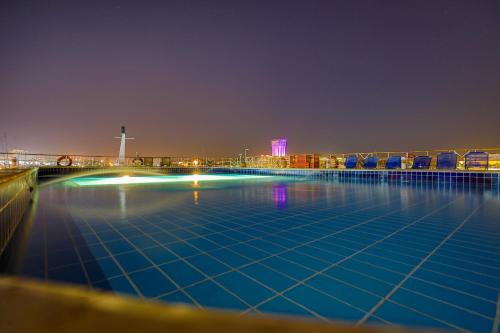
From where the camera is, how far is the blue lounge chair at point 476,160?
28.6 feet

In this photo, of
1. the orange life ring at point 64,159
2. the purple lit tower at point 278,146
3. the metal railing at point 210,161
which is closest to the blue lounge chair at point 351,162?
the metal railing at point 210,161

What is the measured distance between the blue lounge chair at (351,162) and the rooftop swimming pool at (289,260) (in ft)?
28.3

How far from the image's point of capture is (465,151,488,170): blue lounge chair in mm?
8711

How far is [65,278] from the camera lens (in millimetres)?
1855

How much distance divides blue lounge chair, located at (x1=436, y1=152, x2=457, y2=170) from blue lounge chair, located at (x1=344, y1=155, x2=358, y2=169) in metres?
3.49

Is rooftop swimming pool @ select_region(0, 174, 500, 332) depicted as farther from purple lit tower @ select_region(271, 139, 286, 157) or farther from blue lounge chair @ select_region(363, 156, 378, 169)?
purple lit tower @ select_region(271, 139, 286, 157)

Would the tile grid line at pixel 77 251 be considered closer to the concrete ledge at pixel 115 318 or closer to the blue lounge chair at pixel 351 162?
the concrete ledge at pixel 115 318

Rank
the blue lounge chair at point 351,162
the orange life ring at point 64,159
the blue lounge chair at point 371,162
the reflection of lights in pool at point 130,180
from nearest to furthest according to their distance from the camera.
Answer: the reflection of lights in pool at point 130,180 < the blue lounge chair at point 371,162 < the blue lounge chair at point 351,162 < the orange life ring at point 64,159

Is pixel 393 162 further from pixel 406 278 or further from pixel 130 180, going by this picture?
pixel 130 180

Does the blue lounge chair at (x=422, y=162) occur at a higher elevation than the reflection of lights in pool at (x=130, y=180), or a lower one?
higher

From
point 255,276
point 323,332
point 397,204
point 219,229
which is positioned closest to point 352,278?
point 255,276

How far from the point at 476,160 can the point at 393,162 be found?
2607mm

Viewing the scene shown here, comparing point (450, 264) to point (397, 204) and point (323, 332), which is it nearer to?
point (323, 332)

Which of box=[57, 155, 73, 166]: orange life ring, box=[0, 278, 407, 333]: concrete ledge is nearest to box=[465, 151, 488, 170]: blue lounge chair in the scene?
box=[0, 278, 407, 333]: concrete ledge
